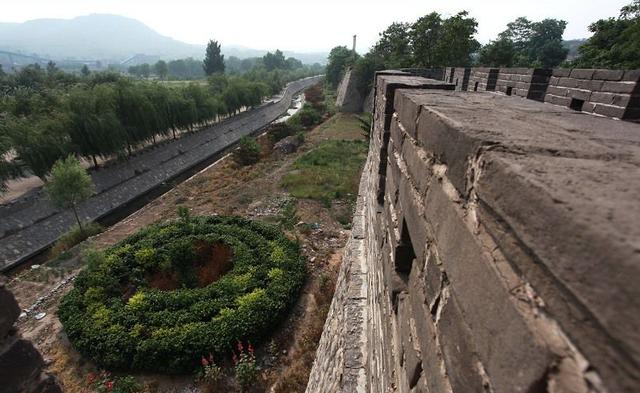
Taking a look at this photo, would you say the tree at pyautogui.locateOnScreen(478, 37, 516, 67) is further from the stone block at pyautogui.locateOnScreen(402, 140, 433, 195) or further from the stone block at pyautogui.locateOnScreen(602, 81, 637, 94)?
the stone block at pyautogui.locateOnScreen(402, 140, 433, 195)

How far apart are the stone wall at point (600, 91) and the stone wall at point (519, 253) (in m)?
3.77

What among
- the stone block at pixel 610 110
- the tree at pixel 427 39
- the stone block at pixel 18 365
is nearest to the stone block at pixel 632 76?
the stone block at pixel 610 110

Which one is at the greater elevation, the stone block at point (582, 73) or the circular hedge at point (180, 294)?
the stone block at point (582, 73)

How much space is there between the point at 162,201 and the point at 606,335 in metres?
19.1

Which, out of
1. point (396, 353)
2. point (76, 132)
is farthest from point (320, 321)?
point (76, 132)

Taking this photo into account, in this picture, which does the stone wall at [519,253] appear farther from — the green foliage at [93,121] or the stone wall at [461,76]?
the green foliage at [93,121]

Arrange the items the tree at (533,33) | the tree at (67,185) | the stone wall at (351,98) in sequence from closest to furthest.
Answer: the tree at (67,185) → the stone wall at (351,98) → the tree at (533,33)

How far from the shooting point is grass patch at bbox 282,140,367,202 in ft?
50.1

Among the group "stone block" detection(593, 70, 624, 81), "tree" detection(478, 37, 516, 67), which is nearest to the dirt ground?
"stone block" detection(593, 70, 624, 81)

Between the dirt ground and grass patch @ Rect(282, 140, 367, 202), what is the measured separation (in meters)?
0.74

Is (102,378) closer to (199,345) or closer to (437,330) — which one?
(199,345)

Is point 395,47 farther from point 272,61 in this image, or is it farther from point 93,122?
point 272,61

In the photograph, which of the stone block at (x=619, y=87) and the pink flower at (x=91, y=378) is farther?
the pink flower at (x=91, y=378)

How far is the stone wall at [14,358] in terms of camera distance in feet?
9.44
